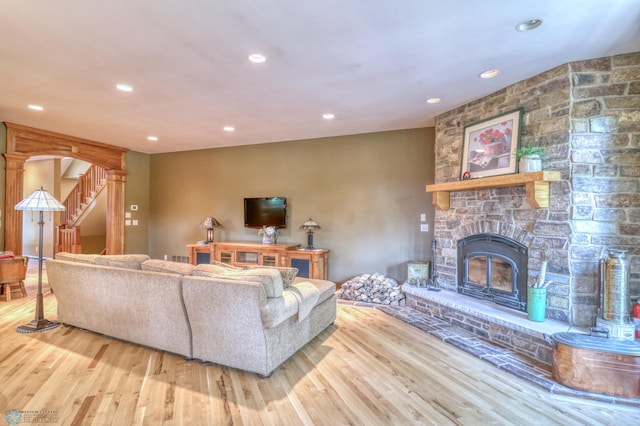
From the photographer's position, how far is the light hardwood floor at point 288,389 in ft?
7.26

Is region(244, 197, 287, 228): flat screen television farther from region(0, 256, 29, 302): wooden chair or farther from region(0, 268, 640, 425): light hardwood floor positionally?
region(0, 256, 29, 302): wooden chair

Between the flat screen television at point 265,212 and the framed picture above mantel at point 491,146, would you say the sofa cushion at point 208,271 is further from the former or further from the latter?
the flat screen television at point 265,212

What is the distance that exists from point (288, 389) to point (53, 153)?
19.8 ft

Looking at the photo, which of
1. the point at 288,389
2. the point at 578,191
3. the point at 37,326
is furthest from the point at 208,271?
the point at 578,191

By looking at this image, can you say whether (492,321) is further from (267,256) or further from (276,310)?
(267,256)

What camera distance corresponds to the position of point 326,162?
20.1 ft

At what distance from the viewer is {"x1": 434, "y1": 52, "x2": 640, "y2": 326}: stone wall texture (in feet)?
9.77

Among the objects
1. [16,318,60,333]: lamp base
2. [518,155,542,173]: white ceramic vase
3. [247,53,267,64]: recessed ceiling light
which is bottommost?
[16,318,60,333]: lamp base

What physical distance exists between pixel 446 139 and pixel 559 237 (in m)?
1.96

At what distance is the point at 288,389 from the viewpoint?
2562 mm

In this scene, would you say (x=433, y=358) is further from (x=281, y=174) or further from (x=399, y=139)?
(x=281, y=174)

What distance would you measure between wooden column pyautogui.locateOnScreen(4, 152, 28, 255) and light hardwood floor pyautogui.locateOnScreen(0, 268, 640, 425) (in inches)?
102

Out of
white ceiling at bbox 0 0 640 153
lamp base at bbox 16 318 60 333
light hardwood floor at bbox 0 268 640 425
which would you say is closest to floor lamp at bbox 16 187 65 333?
lamp base at bbox 16 318 60 333

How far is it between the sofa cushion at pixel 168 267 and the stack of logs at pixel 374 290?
2748mm
